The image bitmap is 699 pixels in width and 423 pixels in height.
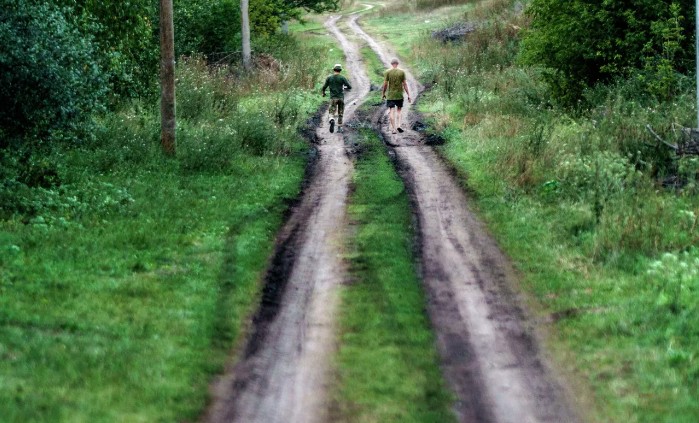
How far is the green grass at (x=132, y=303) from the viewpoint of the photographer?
7062 millimetres

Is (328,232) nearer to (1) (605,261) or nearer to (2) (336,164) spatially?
(1) (605,261)

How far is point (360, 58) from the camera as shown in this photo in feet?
144

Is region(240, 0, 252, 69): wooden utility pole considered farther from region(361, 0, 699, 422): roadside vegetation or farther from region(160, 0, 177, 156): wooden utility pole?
region(160, 0, 177, 156): wooden utility pole

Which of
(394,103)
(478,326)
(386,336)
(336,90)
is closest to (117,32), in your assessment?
(336,90)

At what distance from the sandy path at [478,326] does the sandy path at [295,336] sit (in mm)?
1143

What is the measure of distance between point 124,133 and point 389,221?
785 centimetres

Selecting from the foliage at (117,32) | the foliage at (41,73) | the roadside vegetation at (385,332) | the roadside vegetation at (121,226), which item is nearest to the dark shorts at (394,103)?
the roadside vegetation at (121,226)

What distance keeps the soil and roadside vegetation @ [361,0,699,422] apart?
38cm

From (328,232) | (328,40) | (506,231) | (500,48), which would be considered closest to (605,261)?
(506,231)

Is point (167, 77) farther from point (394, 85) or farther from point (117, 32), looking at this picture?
point (394, 85)

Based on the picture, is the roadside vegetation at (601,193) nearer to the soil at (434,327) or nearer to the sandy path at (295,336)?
the soil at (434,327)

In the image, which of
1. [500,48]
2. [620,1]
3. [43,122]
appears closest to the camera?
[43,122]

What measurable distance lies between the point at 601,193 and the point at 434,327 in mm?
5206

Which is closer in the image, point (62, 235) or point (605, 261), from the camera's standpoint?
point (605, 261)
